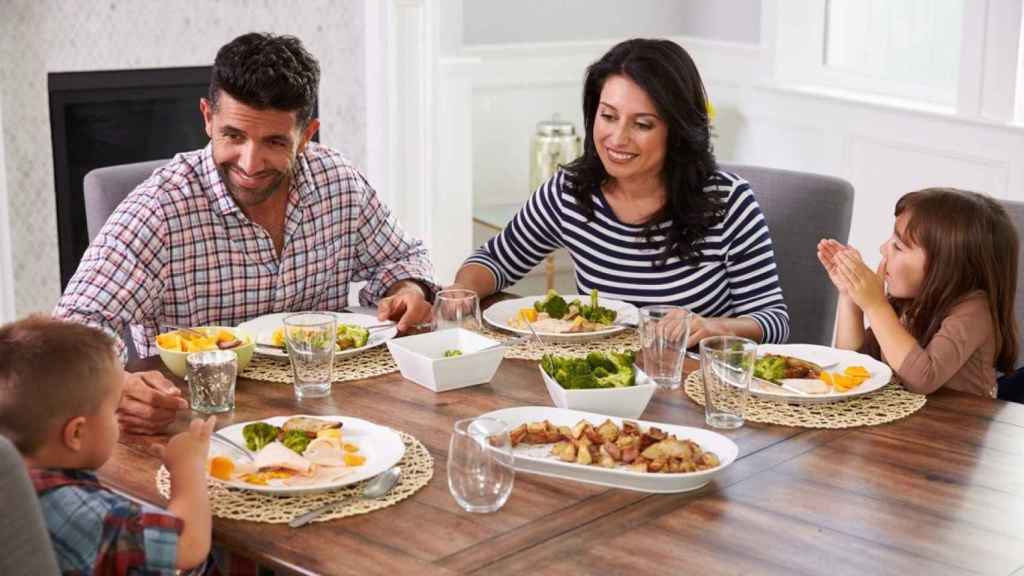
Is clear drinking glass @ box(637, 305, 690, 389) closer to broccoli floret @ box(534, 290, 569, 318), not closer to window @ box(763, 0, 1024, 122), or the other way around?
broccoli floret @ box(534, 290, 569, 318)

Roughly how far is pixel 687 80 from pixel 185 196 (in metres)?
0.97

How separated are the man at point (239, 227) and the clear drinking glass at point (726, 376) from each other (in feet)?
2.10

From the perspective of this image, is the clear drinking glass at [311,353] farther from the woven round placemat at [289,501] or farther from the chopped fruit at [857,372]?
the chopped fruit at [857,372]

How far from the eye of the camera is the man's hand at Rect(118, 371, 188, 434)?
5.98 feet

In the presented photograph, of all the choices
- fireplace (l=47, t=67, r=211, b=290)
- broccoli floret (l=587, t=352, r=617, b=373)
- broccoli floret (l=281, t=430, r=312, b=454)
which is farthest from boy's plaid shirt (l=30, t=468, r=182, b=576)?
fireplace (l=47, t=67, r=211, b=290)

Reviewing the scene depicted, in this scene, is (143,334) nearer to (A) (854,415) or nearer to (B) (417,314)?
(B) (417,314)

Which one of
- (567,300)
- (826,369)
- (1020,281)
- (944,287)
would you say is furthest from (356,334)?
(1020,281)

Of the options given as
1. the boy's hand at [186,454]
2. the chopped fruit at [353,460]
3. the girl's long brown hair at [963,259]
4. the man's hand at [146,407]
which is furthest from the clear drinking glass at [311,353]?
the girl's long brown hair at [963,259]

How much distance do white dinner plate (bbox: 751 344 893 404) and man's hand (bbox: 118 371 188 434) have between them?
2.74 ft

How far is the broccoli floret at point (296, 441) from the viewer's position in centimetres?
171

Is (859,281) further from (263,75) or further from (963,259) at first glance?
(263,75)

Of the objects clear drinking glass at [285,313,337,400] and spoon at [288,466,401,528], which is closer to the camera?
spoon at [288,466,401,528]

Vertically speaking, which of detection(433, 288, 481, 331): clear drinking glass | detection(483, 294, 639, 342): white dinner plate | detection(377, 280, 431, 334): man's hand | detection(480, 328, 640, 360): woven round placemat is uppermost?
detection(433, 288, 481, 331): clear drinking glass

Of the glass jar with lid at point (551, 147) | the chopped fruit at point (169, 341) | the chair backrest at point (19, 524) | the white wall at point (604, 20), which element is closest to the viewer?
the chair backrest at point (19, 524)
